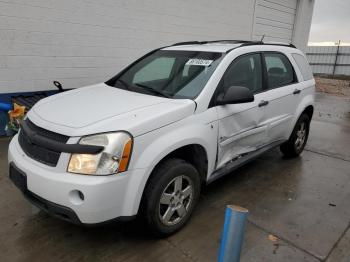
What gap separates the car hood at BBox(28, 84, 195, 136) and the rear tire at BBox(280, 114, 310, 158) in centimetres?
245

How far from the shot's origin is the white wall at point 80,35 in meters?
5.38

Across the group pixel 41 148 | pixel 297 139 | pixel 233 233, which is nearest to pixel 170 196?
pixel 41 148

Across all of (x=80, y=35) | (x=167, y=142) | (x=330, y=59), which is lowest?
(x=330, y=59)

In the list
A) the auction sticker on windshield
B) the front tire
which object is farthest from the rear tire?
the front tire

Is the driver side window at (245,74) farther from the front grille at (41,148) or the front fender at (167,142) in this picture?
the front grille at (41,148)

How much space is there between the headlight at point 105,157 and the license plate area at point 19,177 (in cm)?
51

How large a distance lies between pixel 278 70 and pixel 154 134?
2469 mm

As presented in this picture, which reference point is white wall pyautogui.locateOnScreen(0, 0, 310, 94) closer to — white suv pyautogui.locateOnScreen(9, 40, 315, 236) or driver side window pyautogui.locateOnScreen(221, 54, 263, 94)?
white suv pyautogui.locateOnScreen(9, 40, 315, 236)

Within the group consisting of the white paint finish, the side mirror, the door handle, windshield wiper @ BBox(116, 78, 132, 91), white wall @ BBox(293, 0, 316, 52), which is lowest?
the white paint finish

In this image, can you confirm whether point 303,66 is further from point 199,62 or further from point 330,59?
point 330,59

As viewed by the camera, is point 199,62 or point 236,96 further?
point 199,62

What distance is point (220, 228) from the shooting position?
3.11 m

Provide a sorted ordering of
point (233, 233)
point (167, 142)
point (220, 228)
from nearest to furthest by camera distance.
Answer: point (233, 233) → point (167, 142) → point (220, 228)

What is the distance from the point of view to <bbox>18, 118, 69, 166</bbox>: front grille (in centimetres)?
245
